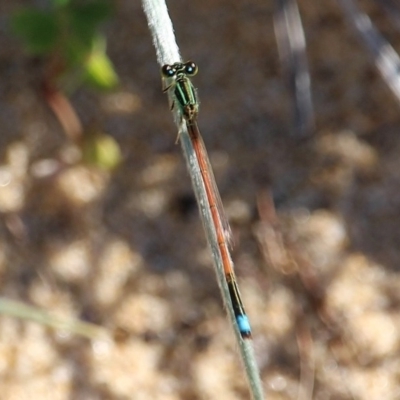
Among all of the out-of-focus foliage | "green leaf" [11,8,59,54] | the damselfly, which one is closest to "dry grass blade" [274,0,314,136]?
the out-of-focus foliage

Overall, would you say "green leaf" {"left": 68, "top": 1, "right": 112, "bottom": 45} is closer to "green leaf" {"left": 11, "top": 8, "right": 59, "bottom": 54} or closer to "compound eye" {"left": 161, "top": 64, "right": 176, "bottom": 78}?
"green leaf" {"left": 11, "top": 8, "right": 59, "bottom": 54}

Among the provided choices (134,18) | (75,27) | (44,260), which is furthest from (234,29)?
(44,260)

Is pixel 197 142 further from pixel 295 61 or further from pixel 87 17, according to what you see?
pixel 295 61

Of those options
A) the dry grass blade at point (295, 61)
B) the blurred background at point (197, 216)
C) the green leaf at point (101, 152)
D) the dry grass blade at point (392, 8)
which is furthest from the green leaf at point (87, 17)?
the dry grass blade at point (392, 8)

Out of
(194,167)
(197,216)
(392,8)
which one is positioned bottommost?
(194,167)

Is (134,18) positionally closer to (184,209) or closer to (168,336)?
(184,209)

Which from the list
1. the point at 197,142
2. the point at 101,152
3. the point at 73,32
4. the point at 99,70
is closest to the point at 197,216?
the point at 101,152
